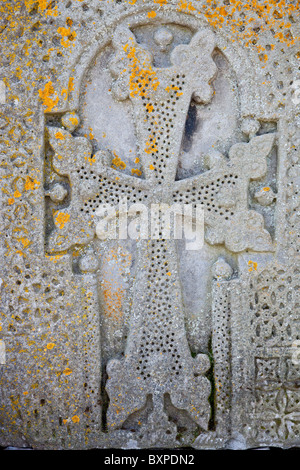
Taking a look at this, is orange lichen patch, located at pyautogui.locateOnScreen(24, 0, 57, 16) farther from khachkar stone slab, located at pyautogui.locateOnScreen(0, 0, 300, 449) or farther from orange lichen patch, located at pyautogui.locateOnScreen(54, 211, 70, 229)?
orange lichen patch, located at pyautogui.locateOnScreen(54, 211, 70, 229)

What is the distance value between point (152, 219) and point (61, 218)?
0.56m

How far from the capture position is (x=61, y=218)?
3.59 metres

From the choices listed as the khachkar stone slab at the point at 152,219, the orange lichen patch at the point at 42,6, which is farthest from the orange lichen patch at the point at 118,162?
the orange lichen patch at the point at 42,6

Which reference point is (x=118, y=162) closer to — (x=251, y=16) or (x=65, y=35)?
(x=65, y=35)

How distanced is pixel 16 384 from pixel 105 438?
25.2 inches

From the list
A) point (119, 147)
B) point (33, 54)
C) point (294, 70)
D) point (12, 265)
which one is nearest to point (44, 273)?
point (12, 265)

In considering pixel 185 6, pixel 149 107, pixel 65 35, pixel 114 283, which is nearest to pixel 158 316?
pixel 114 283

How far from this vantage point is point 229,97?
370 centimetres

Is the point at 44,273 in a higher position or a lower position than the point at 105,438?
higher

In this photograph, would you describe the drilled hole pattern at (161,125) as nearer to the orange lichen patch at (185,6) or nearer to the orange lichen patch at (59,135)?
the orange lichen patch at (185,6)

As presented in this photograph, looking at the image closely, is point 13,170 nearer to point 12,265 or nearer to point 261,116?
point 12,265

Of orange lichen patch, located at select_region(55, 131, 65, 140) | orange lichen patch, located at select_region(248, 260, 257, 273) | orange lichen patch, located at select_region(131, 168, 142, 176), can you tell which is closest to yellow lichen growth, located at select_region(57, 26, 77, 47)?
orange lichen patch, located at select_region(55, 131, 65, 140)

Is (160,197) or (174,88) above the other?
(174,88)

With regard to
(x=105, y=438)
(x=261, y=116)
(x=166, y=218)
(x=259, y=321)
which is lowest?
(x=105, y=438)
